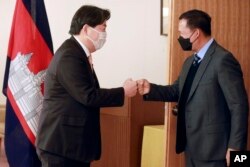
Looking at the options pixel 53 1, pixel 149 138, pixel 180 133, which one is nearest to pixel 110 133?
pixel 149 138

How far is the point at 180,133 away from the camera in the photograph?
7.24ft

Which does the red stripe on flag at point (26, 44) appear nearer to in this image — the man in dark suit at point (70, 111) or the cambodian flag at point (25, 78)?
the cambodian flag at point (25, 78)

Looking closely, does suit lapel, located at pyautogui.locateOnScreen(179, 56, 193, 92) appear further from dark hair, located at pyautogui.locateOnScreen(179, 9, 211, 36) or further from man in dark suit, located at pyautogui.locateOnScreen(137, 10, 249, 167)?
dark hair, located at pyautogui.locateOnScreen(179, 9, 211, 36)

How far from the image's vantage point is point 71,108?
193 centimetres

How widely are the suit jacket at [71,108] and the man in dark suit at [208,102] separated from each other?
497 mm

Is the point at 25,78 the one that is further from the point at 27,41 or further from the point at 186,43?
the point at 186,43

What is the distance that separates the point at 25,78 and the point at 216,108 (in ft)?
4.32

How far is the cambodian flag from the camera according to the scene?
2613mm

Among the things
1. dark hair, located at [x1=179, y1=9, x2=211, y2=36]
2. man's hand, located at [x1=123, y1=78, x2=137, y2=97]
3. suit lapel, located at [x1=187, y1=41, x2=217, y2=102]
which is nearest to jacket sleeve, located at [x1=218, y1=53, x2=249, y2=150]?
suit lapel, located at [x1=187, y1=41, x2=217, y2=102]

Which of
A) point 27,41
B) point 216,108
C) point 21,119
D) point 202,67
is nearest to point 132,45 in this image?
point 27,41

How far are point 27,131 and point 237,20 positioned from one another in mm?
1654

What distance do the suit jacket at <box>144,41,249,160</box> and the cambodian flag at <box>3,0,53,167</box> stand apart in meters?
1.08

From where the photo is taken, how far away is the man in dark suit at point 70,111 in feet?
6.31

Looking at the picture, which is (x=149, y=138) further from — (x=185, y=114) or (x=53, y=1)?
(x=53, y=1)
